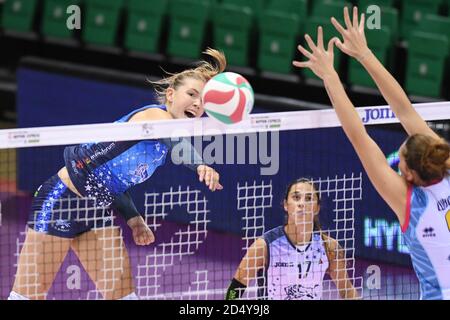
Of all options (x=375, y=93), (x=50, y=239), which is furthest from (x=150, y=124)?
(x=375, y=93)

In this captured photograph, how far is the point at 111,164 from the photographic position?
789 centimetres

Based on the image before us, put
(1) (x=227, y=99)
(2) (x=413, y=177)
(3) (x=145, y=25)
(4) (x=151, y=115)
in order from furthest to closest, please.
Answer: (3) (x=145, y=25), (4) (x=151, y=115), (1) (x=227, y=99), (2) (x=413, y=177)

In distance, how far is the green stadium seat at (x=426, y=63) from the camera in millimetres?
11758

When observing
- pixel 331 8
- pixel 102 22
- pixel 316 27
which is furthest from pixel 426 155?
pixel 102 22

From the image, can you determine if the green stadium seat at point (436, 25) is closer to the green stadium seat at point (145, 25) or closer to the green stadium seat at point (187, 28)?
the green stadium seat at point (187, 28)

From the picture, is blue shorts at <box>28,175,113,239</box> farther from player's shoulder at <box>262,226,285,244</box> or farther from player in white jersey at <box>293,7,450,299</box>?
player in white jersey at <box>293,7,450,299</box>

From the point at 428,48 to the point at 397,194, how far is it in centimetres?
543

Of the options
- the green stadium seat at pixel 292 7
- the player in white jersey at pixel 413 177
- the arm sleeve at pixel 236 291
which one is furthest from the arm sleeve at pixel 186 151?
the green stadium seat at pixel 292 7

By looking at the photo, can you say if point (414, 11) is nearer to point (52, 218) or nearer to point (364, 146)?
point (52, 218)

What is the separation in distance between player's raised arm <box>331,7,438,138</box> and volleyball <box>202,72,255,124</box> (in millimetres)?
721

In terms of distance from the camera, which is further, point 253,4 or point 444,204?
point 253,4

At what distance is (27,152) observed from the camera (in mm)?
12289

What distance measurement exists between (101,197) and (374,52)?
478 centimetres
